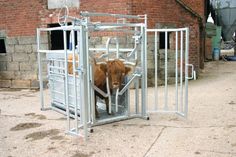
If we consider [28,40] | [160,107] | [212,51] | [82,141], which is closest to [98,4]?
[28,40]

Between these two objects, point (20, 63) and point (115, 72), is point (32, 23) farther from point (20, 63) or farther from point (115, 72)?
point (115, 72)

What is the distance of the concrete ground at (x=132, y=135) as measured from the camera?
15.5 feet

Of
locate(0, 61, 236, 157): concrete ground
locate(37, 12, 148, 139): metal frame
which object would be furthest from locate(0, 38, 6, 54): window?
locate(37, 12, 148, 139): metal frame

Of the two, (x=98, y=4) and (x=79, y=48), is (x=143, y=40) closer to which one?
(x=79, y=48)

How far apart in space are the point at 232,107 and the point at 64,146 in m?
4.04

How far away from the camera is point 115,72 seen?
560 centimetres

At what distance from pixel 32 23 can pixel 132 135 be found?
7227 millimetres

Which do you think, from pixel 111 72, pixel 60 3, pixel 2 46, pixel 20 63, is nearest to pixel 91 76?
pixel 111 72

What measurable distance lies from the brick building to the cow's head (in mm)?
4564

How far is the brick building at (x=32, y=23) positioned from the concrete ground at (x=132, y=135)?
145 inches

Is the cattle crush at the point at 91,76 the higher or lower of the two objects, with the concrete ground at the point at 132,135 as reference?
higher

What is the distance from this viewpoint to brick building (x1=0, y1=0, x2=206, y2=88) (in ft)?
33.4

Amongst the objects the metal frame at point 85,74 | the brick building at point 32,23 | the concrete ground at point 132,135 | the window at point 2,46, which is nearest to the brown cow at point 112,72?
the metal frame at point 85,74

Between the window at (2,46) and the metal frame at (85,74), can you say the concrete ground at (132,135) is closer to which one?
the metal frame at (85,74)
